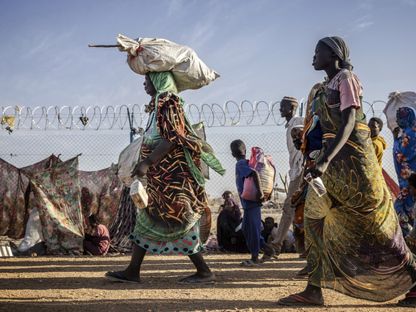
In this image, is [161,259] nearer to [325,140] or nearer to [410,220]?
[410,220]

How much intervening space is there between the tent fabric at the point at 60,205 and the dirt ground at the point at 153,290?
1.49 m

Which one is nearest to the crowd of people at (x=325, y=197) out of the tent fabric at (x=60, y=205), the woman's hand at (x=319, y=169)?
the woman's hand at (x=319, y=169)

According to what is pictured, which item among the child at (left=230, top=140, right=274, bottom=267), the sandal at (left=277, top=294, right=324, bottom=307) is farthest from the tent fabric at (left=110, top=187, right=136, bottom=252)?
the sandal at (left=277, top=294, right=324, bottom=307)

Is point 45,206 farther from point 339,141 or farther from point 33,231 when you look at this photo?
point 339,141

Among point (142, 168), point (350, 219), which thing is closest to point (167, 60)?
point (142, 168)

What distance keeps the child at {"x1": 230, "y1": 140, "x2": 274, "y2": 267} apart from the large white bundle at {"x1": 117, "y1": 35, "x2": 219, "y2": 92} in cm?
179

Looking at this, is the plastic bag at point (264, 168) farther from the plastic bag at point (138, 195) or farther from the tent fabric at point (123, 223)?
the tent fabric at point (123, 223)

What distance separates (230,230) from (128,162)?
352cm

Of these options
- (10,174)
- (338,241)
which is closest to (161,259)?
(10,174)

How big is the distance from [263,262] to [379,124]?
2346mm

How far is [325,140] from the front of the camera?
12.9ft

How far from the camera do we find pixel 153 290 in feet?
15.6

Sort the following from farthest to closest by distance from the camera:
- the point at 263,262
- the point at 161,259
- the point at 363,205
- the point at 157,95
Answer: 1. the point at 161,259
2. the point at 263,262
3. the point at 157,95
4. the point at 363,205

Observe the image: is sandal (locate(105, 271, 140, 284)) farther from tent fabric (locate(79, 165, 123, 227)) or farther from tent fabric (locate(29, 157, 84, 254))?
tent fabric (locate(79, 165, 123, 227))
